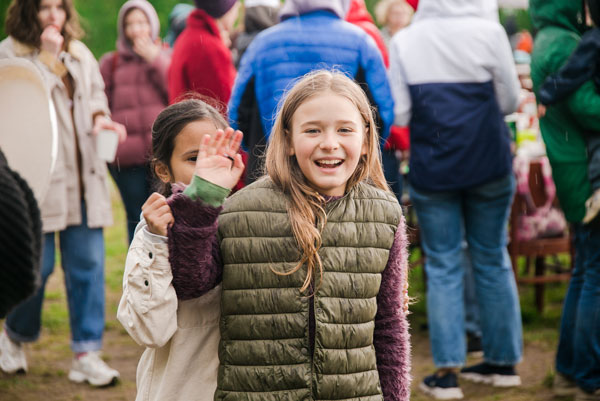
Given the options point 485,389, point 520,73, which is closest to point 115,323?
point 485,389

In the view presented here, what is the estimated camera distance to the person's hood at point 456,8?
14.3ft

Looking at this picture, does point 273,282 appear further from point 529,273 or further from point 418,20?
point 529,273

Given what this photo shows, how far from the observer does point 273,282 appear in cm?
213

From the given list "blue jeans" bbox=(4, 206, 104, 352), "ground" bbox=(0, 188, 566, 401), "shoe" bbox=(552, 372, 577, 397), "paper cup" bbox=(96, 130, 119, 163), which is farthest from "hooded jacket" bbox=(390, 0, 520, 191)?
"blue jeans" bbox=(4, 206, 104, 352)

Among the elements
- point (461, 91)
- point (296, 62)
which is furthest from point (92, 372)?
point (461, 91)

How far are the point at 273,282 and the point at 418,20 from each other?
279cm

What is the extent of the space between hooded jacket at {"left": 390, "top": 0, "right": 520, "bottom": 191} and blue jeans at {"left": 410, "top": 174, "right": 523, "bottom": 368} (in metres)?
0.16

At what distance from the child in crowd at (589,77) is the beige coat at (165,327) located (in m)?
2.42

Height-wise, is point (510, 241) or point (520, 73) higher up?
point (520, 73)

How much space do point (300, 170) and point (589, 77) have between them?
7.45 ft

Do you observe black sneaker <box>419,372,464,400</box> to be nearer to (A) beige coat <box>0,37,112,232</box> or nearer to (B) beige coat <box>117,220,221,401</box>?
(A) beige coat <box>0,37,112,232</box>

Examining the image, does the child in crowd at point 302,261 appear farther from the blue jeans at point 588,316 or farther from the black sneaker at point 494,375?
the black sneaker at point 494,375

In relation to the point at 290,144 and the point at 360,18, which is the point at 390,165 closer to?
the point at 360,18

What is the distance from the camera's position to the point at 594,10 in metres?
3.91
